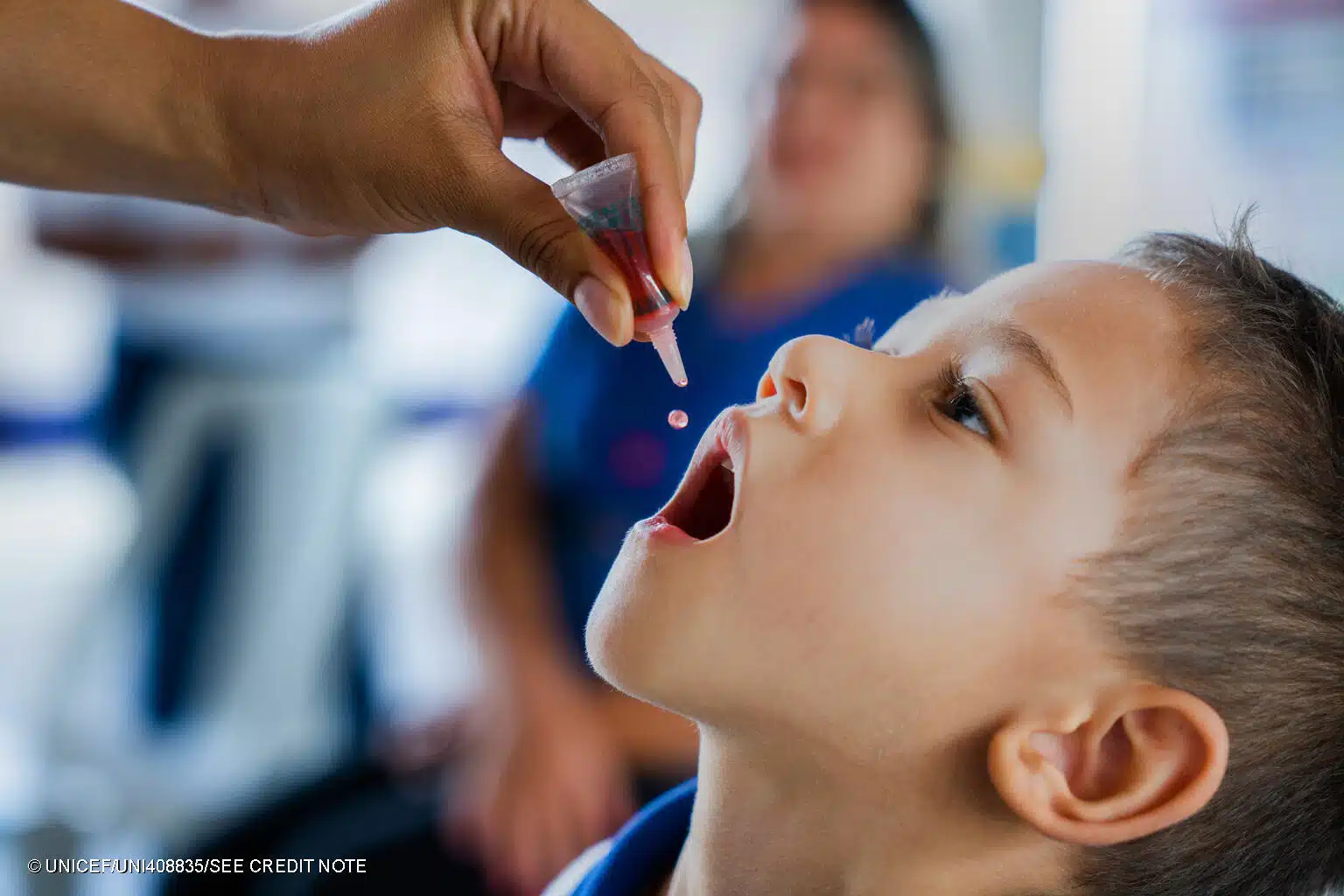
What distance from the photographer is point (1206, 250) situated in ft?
3.20

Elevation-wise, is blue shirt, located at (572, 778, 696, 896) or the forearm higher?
the forearm

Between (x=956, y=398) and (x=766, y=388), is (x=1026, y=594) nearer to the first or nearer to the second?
(x=956, y=398)

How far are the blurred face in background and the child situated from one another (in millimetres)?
803

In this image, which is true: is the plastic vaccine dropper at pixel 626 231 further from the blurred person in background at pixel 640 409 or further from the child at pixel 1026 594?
the blurred person in background at pixel 640 409

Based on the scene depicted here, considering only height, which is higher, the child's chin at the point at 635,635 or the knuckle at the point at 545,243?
the knuckle at the point at 545,243

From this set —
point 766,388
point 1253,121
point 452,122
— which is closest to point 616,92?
point 452,122

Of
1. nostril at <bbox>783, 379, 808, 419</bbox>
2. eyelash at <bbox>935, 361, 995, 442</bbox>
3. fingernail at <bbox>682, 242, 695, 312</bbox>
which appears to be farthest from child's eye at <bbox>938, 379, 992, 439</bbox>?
fingernail at <bbox>682, 242, 695, 312</bbox>

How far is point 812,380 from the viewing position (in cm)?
85

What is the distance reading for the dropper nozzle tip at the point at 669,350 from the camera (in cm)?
86

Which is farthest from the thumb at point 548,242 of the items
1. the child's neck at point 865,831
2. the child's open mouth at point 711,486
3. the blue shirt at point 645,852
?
the blue shirt at point 645,852

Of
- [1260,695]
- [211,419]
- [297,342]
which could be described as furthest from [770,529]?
[297,342]

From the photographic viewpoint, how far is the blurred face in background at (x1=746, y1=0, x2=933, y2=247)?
164 cm

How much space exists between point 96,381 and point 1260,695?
230cm

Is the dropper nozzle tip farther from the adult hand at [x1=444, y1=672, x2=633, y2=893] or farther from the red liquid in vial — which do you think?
the adult hand at [x1=444, y1=672, x2=633, y2=893]
